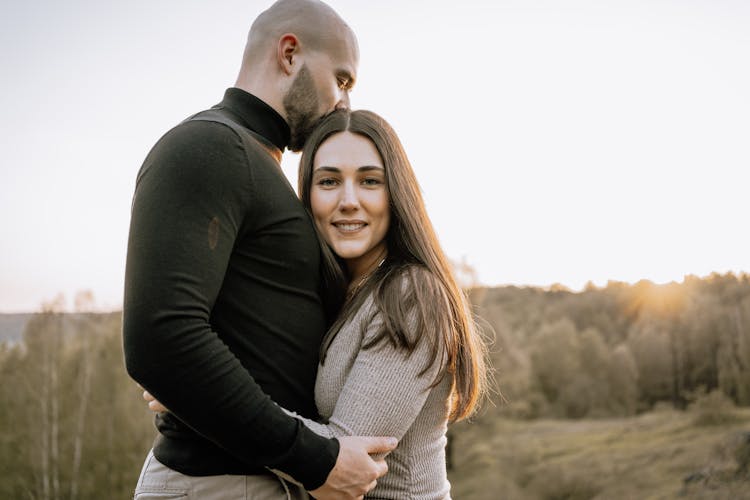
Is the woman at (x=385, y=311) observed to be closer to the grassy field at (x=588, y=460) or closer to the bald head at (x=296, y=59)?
the bald head at (x=296, y=59)

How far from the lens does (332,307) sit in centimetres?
235

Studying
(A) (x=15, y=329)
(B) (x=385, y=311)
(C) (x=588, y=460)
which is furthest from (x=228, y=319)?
(C) (x=588, y=460)

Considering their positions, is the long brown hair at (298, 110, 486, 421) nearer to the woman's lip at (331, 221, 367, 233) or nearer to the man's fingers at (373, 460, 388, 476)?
the woman's lip at (331, 221, 367, 233)

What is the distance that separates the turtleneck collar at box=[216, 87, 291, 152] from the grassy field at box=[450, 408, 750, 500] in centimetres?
2676

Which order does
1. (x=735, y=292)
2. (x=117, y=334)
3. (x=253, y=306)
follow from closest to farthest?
(x=253, y=306) < (x=117, y=334) < (x=735, y=292)

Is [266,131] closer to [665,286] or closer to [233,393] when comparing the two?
[233,393]

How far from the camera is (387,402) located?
1.97 meters

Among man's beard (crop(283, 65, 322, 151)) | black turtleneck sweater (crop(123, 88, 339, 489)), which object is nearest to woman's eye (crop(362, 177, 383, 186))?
man's beard (crop(283, 65, 322, 151))

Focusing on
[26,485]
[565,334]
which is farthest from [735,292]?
[26,485]

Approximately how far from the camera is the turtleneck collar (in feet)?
7.60

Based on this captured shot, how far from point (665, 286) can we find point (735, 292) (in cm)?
670

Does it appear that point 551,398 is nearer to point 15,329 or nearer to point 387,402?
point 15,329

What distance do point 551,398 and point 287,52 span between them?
47.2 metres

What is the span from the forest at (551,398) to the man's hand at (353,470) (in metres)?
8.44
